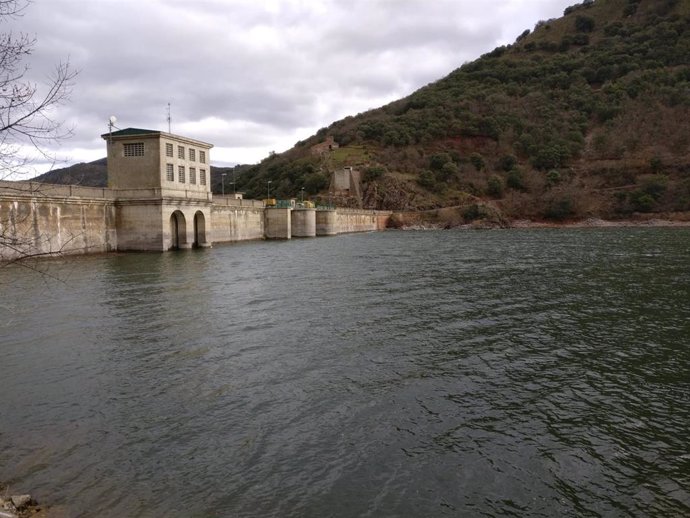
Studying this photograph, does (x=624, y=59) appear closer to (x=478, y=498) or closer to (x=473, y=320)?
(x=473, y=320)

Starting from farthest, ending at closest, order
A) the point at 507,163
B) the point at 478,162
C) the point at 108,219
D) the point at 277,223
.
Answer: the point at 478,162 → the point at 507,163 → the point at 277,223 → the point at 108,219

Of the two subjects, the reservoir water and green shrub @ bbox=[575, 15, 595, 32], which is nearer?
the reservoir water

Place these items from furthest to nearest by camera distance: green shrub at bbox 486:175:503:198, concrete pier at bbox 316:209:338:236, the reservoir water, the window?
green shrub at bbox 486:175:503:198 → concrete pier at bbox 316:209:338:236 → the window → the reservoir water

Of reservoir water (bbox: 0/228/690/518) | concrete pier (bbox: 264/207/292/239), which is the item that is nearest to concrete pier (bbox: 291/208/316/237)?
concrete pier (bbox: 264/207/292/239)

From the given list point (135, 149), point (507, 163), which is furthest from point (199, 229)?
point (507, 163)

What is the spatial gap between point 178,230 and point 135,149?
26.8 feet

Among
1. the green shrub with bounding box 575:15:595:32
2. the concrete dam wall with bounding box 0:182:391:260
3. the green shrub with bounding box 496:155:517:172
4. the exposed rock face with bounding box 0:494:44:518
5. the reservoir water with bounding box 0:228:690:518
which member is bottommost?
the reservoir water with bounding box 0:228:690:518

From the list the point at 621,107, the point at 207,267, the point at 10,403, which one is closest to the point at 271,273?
the point at 207,267

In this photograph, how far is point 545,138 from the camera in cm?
13250

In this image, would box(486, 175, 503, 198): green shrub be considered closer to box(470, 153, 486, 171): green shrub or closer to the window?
box(470, 153, 486, 171): green shrub

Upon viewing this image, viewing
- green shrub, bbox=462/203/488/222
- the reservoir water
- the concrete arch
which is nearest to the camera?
the reservoir water

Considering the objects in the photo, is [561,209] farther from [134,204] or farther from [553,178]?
[134,204]

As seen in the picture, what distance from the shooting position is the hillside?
109m

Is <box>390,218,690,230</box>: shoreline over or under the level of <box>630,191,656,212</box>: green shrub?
under
